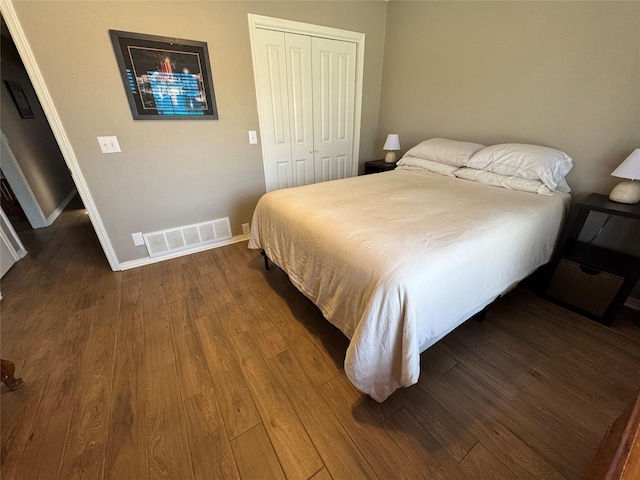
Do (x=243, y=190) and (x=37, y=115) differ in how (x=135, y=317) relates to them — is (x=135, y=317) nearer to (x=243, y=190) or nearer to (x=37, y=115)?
(x=243, y=190)

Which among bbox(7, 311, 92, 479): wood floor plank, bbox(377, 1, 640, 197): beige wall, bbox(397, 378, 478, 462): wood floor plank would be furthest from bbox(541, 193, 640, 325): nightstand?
bbox(7, 311, 92, 479): wood floor plank

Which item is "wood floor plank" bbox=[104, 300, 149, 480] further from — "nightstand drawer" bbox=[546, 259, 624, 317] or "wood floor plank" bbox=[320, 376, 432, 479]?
"nightstand drawer" bbox=[546, 259, 624, 317]

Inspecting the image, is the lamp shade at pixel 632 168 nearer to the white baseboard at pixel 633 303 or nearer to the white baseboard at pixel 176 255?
the white baseboard at pixel 633 303

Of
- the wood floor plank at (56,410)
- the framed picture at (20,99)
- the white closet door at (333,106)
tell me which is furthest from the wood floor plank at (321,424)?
the framed picture at (20,99)

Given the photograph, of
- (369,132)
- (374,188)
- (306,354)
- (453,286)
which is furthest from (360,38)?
(306,354)

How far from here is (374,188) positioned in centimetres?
198

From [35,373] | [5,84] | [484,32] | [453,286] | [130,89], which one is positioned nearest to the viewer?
[453,286]

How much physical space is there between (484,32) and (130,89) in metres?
2.93

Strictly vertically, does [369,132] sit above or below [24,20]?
below

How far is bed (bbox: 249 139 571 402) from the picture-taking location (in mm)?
1015

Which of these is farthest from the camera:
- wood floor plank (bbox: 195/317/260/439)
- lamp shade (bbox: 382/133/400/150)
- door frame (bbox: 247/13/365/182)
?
lamp shade (bbox: 382/133/400/150)

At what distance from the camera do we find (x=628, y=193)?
1572 mm

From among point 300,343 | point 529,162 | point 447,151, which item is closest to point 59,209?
point 300,343

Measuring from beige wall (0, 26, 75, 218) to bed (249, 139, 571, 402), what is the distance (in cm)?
364
